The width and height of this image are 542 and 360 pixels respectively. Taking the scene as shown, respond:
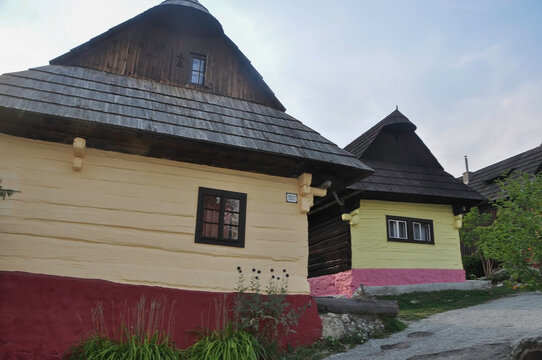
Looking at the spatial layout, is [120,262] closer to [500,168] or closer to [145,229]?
[145,229]

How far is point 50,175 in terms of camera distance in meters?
6.95

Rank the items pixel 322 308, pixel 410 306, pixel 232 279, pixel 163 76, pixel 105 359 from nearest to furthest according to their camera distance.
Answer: pixel 105 359, pixel 232 279, pixel 322 308, pixel 163 76, pixel 410 306

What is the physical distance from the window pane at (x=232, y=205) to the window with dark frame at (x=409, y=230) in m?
6.28

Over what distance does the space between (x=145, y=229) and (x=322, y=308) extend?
10.4ft

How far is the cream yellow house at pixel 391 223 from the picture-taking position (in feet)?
41.3

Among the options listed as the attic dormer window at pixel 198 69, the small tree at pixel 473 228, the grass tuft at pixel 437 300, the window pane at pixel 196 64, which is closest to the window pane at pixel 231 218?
the attic dormer window at pixel 198 69

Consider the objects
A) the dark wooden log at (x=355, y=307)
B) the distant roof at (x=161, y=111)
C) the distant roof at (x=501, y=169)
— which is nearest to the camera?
the distant roof at (x=161, y=111)

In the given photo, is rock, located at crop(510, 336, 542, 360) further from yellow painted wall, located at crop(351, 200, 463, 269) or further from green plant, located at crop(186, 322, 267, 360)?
yellow painted wall, located at crop(351, 200, 463, 269)

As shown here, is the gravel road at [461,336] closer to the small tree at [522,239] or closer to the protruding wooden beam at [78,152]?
the small tree at [522,239]

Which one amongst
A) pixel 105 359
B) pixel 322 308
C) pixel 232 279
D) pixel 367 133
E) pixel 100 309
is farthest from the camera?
pixel 367 133

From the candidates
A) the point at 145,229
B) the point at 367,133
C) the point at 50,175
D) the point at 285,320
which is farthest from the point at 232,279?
the point at 367,133

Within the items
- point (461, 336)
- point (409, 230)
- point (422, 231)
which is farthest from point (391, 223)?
point (461, 336)

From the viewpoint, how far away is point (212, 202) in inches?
309

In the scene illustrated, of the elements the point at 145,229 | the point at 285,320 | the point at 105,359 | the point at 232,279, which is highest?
the point at 145,229
